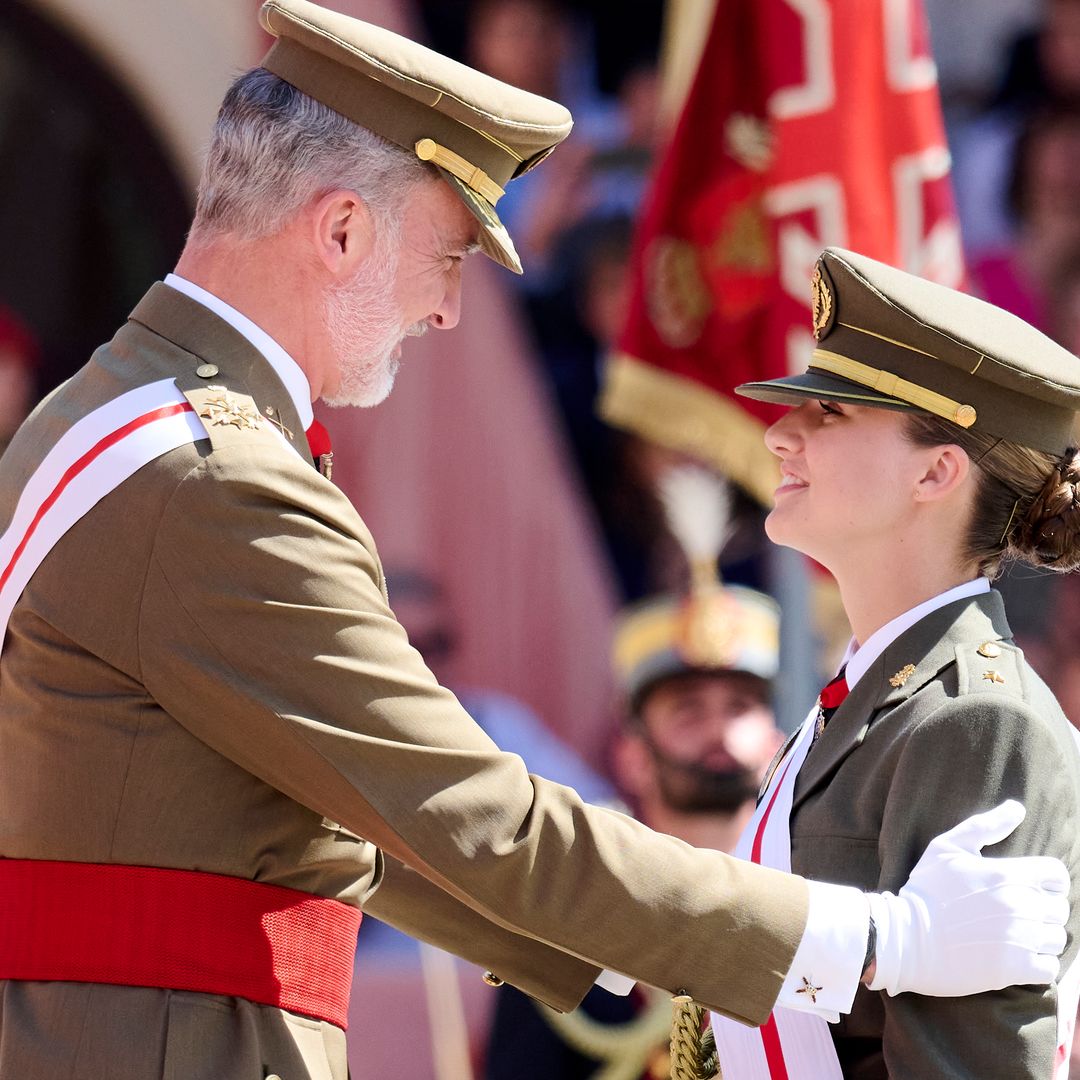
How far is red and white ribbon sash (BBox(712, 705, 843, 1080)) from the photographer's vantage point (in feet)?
7.45

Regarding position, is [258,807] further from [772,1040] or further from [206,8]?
[206,8]

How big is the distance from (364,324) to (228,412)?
0.32m

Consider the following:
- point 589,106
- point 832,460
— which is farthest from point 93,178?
point 832,460

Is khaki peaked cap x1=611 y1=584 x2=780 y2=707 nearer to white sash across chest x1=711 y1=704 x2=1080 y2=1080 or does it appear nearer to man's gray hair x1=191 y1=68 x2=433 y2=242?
white sash across chest x1=711 y1=704 x2=1080 y2=1080

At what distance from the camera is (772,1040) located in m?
2.33

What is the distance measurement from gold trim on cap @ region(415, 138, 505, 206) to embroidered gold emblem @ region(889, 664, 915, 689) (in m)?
0.90

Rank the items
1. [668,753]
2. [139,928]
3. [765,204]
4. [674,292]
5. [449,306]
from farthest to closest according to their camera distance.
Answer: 1. [668,753]
2. [674,292]
3. [765,204]
4. [449,306]
5. [139,928]

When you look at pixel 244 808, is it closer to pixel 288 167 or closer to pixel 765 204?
pixel 288 167

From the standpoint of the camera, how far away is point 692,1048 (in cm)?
255

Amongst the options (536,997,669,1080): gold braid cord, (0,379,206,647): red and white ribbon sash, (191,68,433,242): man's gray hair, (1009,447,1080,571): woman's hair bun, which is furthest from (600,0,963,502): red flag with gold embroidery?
(0,379,206,647): red and white ribbon sash

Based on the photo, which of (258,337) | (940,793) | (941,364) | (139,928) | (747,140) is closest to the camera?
(139,928)

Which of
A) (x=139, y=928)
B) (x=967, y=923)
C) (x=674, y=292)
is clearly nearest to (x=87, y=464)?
(x=139, y=928)

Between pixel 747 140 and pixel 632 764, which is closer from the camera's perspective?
pixel 747 140

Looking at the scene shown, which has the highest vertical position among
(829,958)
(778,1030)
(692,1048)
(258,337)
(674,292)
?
(258,337)
